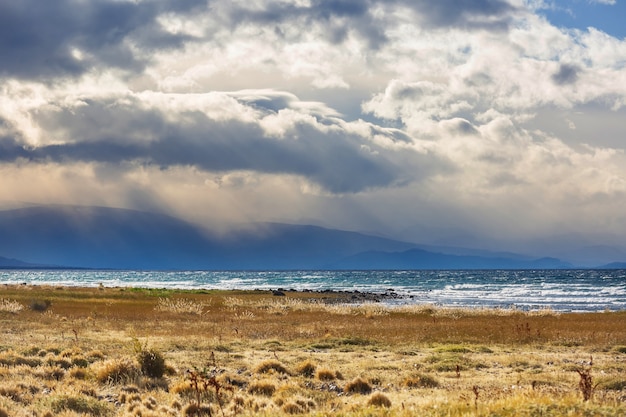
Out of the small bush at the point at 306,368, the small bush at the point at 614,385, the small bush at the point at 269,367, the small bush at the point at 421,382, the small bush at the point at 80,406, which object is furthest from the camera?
the small bush at the point at 306,368

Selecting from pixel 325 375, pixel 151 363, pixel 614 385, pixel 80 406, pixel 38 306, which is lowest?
pixel 38 306

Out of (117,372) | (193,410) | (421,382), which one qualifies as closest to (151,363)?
(117,372)

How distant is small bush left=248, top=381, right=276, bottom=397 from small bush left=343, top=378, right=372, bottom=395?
211cm

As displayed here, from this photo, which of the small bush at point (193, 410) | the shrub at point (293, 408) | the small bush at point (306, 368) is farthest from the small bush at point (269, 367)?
the small bush at point (193, 410)

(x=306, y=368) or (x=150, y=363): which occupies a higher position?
(x=150, y=363)

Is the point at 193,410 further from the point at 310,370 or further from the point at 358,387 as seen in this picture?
the point at 310,370

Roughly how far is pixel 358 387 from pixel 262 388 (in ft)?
9.03

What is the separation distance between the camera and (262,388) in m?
17.1

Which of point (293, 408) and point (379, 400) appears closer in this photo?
point (293, 408)

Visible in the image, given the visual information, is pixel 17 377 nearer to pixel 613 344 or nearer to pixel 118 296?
pixel 613 344

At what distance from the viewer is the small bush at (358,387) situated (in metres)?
17.4

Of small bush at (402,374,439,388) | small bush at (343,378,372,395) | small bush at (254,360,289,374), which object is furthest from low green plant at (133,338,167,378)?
small bush at (402,374,439,388)

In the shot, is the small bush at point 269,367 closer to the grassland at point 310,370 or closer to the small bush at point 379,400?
the grassland at point 310,370

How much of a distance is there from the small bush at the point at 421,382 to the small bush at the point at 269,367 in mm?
4216
